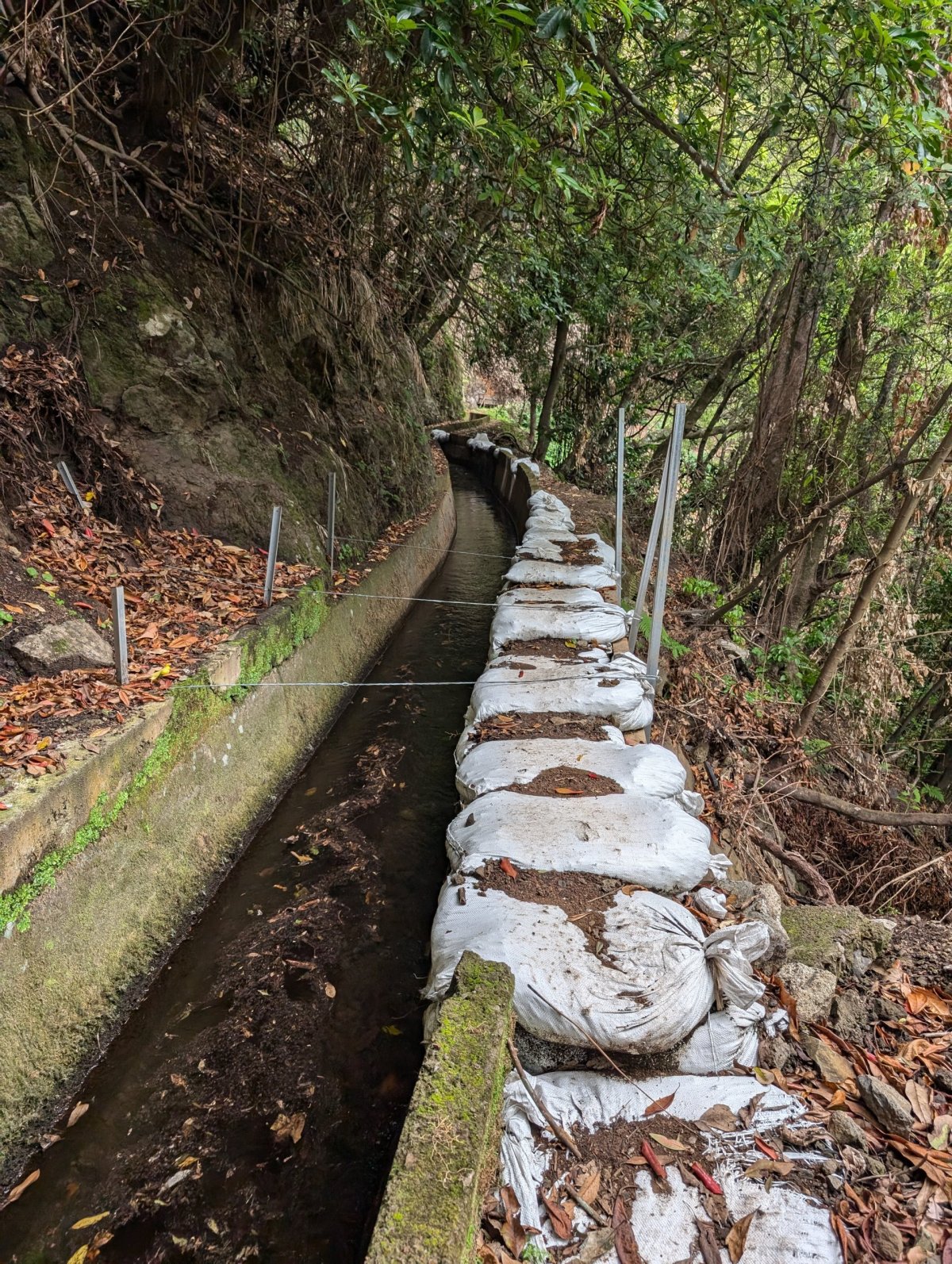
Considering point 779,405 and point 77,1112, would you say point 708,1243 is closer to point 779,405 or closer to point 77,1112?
point 77,1112

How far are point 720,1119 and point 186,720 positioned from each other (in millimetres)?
2870

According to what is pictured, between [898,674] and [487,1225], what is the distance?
4.81 m

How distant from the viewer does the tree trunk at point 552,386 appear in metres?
11.8

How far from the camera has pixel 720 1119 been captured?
2068mm

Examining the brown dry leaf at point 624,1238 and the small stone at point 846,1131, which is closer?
the brown dry leaf at point 624,1238

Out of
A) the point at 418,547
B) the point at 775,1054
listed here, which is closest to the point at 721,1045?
the point at 775,1054

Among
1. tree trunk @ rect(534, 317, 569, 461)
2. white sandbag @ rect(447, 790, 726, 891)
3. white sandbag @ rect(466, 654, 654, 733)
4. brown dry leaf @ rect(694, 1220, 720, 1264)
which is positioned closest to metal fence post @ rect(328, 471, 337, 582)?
white sandbag @ rect(466, 654, 654, 733)

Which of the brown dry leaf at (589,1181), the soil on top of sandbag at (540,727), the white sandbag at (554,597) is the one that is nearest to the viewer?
the brown dry leaf at (589,1181)

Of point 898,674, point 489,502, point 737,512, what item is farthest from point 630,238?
point 489,502

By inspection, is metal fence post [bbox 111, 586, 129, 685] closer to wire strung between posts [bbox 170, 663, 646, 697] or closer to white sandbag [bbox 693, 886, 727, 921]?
wire strung between posts [bbox 170, 663, 646, 697]

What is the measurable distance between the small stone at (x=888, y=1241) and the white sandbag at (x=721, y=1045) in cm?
56

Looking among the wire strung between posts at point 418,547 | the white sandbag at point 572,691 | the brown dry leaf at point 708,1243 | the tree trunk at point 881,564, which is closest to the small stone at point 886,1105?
the brown dry leaf at point 708,1243

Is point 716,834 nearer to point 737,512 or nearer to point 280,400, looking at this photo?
point 737,512

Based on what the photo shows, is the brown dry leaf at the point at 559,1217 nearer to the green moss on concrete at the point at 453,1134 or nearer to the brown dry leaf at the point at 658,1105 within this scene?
the green moss on concrete at the point at 453,1134
